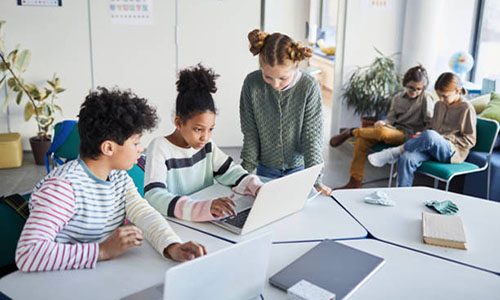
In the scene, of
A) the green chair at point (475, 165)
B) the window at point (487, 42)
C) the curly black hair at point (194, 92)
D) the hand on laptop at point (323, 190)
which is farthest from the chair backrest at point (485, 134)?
the curly black hair at point (194, 92)

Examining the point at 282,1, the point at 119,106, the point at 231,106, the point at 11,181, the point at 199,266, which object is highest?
the point at 282,1

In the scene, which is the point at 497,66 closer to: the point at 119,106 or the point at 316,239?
the point at 316,239

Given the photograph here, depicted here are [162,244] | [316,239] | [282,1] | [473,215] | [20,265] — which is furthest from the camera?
[282,1]

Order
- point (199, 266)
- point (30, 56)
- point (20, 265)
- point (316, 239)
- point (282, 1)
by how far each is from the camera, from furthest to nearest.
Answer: point (282, 1)
point (30, 56)
point (316, 239)
point (20, 265)
point (199, 266)

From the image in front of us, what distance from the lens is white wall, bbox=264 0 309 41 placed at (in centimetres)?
492

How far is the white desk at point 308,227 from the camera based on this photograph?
1624mm

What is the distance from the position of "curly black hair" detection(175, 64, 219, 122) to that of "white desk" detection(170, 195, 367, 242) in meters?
0.42

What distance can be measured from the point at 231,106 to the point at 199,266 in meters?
4.16

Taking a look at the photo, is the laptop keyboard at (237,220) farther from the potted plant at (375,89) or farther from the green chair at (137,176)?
the potted plant at (375,89)

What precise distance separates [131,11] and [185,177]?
3221 mm

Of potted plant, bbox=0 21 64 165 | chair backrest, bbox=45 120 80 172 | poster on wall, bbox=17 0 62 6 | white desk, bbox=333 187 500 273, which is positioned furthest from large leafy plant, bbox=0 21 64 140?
white desk, bbox=333 187 500 273

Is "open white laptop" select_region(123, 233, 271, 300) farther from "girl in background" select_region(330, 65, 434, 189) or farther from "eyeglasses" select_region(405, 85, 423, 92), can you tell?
"eyeglasses" select_region(405, 85, 423, 92)

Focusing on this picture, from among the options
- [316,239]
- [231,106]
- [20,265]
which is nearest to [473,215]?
[316,239]

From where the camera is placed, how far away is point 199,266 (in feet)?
3.26
